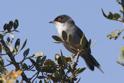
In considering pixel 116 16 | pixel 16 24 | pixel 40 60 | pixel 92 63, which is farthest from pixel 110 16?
pixel 92 63

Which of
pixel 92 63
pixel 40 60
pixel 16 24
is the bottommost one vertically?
pixel 92 63

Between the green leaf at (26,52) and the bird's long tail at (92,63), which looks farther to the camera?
the bird's long tail at (92,63)

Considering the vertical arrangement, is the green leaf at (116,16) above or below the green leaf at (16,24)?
above

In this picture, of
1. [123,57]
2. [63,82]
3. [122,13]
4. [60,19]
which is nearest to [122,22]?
[122,13]

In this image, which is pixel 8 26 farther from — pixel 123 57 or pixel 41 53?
pixel 123 57

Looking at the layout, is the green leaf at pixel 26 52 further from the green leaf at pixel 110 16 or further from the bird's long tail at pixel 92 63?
the bird's long tail at pixel 92 63

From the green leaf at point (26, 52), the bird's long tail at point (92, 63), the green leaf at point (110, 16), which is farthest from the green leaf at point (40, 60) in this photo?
the bird's long tail at point (92, 63)

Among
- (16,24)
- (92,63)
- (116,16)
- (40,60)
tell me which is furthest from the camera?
(92,63)

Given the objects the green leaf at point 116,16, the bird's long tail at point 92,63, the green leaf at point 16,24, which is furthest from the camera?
the bird's long tail at point 92,63

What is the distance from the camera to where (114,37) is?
2.61 meters

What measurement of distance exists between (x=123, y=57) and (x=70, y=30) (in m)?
6.74

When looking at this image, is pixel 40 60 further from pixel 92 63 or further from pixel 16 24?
pixel 92 63

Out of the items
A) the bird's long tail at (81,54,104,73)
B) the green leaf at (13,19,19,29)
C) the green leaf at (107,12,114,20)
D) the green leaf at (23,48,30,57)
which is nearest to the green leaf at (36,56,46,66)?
the green leaf at (23,48,30,57)

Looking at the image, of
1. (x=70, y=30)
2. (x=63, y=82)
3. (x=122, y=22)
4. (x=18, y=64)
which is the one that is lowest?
(x=70, y=30)
